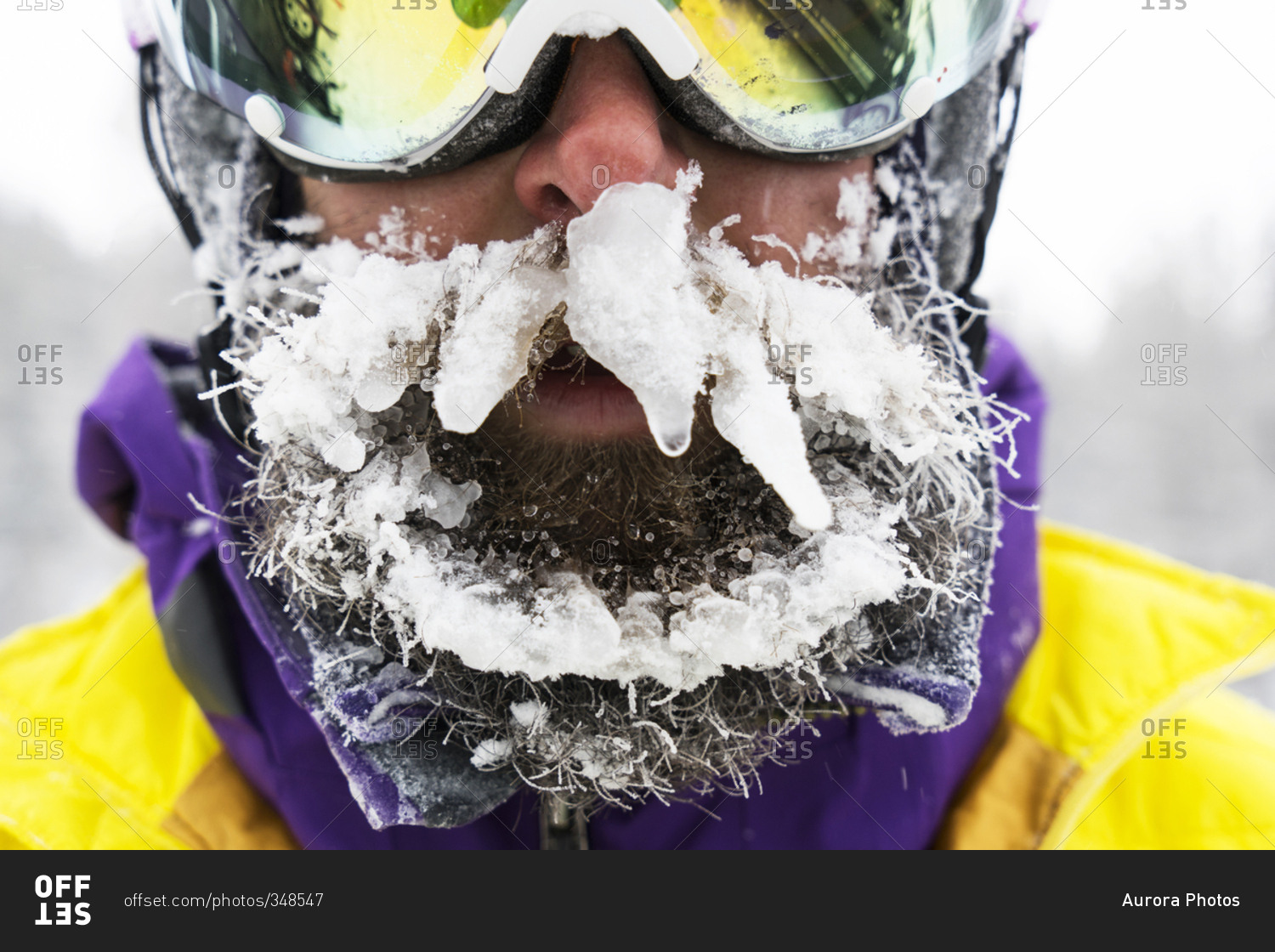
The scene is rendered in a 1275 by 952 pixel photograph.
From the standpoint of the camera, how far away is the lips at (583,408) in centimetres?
99

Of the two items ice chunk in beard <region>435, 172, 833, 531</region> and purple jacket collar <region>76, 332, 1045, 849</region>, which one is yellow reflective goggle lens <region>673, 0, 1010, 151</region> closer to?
ice chunk in beard <region>435, 172, 833, 531</region>

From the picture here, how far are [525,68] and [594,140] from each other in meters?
0.14

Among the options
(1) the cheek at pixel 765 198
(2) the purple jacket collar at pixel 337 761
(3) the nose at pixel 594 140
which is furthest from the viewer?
(2) the purple jacket collar at pixel 337 761

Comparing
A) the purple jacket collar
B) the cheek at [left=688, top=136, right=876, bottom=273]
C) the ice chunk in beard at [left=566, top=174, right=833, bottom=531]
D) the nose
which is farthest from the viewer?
the purple jacket collar

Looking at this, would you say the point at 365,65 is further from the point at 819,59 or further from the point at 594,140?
the point at 819,59

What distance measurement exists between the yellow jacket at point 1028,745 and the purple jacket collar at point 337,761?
0.24 feet

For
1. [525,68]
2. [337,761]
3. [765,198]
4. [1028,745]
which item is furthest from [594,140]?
[1028,745]

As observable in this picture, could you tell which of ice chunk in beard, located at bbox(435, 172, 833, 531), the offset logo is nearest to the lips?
ice chunk in beard, located at bbox(435, 172, 833, 531)

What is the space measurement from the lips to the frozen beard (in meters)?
0.01

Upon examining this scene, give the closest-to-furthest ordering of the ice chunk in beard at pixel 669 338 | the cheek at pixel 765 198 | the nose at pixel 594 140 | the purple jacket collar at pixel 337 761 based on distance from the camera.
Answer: the ice chunk in beard at pixel 669 338, the nose at pixel 594 140, the cheek at pixel 765 198, the purple jacket collar at pixel 337 761

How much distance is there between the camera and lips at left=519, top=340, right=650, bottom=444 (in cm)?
99

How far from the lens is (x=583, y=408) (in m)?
0.99

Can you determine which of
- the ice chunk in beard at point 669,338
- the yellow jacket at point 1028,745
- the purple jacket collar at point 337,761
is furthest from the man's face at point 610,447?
the yellow jacket at point 1028,745

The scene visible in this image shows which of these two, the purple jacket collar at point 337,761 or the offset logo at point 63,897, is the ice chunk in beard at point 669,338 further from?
the offset logo at point 63,897
